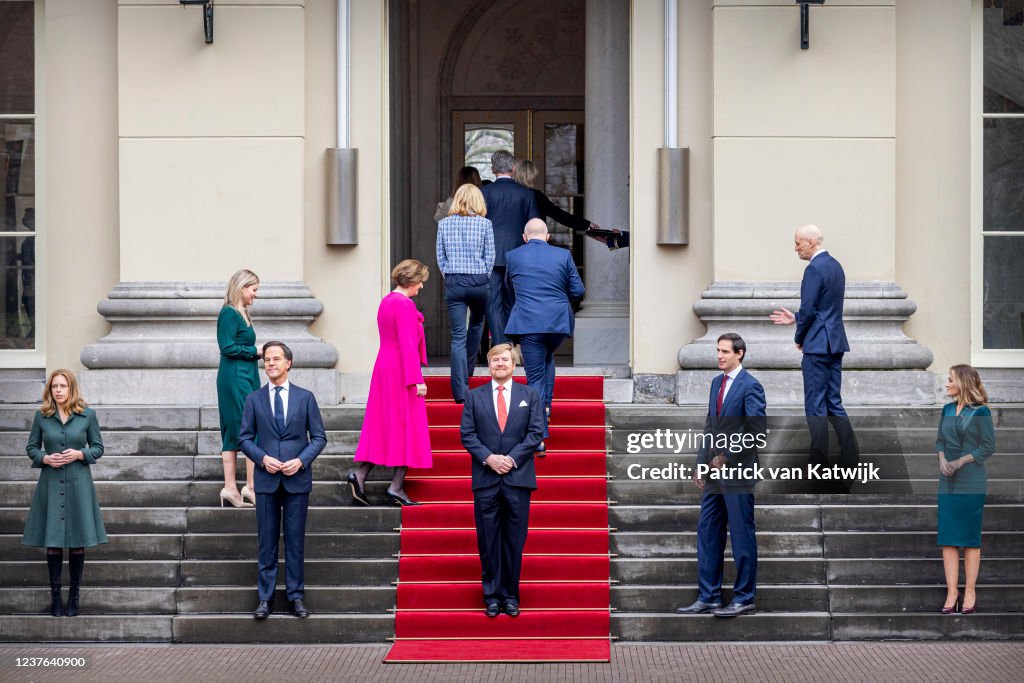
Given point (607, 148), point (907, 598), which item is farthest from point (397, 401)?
point (607, 148)

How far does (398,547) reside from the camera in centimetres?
1003

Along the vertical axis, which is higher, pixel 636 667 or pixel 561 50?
pixel 561 50

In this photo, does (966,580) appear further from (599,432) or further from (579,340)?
(579,340)

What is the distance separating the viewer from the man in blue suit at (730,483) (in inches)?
368

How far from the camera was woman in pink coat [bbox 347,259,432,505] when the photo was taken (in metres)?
10.4

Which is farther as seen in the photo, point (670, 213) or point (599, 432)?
point (670, 213)

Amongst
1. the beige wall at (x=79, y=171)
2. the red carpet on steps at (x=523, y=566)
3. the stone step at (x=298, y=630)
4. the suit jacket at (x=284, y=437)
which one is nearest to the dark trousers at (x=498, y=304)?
the red carpet on steps at (x=523, y=566)

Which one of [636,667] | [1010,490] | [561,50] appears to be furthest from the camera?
[561,50]

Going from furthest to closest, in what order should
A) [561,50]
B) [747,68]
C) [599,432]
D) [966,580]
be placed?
[561,50] < [747,68] < [599,432] < [966,580]

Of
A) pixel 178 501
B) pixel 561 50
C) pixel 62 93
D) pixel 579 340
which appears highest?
pixel 561 50

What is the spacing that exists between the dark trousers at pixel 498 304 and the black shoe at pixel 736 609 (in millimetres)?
3203

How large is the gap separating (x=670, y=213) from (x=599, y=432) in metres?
2.27

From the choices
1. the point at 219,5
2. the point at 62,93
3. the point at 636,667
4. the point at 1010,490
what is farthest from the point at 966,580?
the point at 62,93

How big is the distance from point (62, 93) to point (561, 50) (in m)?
7.18
